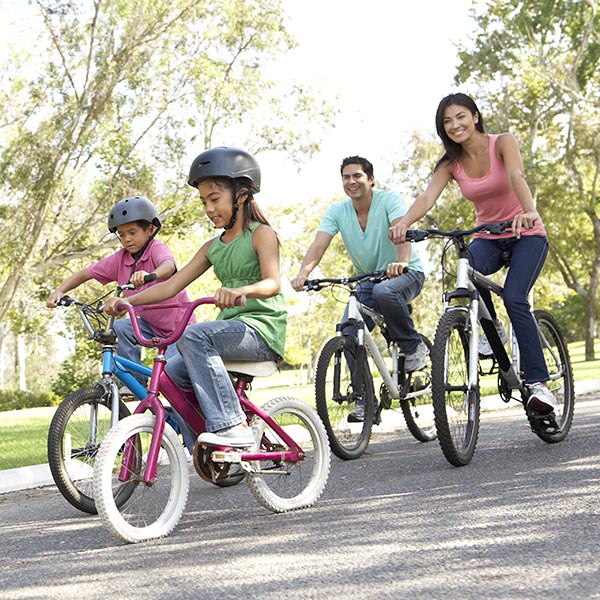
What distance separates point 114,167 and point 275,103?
4822mm

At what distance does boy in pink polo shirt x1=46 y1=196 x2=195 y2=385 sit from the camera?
20.9 ft

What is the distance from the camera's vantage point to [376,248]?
7.81m

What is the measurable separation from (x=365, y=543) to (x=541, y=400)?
252 centimetres

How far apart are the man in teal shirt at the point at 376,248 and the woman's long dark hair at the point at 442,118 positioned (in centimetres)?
101

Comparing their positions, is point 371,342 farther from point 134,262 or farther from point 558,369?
point 134,262

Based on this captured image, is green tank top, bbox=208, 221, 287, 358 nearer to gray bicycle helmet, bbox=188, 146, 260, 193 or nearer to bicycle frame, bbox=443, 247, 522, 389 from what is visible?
gray bicycle helmet, bbox=188, 146, 260, 193

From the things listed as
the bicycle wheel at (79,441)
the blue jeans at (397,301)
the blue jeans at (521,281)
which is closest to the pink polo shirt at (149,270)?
the bicycle wheel at (79,441)

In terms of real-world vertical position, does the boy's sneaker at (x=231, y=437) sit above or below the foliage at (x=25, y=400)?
below

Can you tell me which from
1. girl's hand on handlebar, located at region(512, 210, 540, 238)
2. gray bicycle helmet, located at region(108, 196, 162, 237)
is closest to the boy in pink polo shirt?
gray bicycle helmet, located at region(108, 196, 162, 237)

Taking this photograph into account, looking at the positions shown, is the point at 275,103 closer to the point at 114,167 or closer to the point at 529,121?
the point at 114,167

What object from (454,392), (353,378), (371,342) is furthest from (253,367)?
(371,342)

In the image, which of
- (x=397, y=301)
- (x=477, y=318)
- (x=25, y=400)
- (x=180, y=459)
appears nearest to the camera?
(x=180, y=459)

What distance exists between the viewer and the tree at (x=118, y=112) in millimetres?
24891

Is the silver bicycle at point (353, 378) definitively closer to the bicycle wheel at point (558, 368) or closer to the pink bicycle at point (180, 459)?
the bicycle wheel at point (558, 368)
